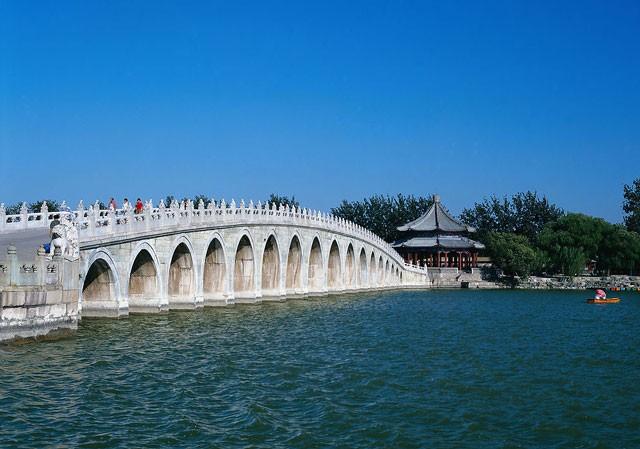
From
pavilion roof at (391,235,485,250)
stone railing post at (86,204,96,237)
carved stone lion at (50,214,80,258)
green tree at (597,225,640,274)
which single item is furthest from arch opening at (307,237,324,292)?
green tree at (597,225,640,274)

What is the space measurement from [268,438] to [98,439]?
2588mm

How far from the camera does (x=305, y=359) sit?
1894cm

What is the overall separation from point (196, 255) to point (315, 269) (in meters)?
17.1

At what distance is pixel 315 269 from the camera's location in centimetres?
4606

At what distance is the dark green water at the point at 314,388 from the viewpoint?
11.8 m

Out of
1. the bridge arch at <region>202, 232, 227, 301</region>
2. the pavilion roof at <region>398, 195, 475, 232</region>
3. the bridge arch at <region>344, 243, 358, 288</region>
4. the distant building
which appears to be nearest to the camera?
the bridge arch at <region>202, 232, 227, 301</region>

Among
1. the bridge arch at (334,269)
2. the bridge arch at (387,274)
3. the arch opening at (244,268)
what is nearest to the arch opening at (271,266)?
the arch opening at (244,268)

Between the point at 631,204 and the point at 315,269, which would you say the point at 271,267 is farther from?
the point at 631,204

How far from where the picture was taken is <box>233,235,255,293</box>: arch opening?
35.4 m

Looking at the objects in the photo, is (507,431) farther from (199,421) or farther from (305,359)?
(305,359)

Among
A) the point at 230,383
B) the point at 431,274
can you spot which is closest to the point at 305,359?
the point at 230,383

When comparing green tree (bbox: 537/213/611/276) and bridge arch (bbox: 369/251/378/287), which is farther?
green tree (bbox: 537/213/611/276)

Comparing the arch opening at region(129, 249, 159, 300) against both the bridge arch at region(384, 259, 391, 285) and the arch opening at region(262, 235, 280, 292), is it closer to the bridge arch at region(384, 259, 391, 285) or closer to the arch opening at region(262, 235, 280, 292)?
the arch opening at region(262, 235, 280, 292)

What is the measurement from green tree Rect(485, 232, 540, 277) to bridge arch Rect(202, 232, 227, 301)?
41.1 metres
